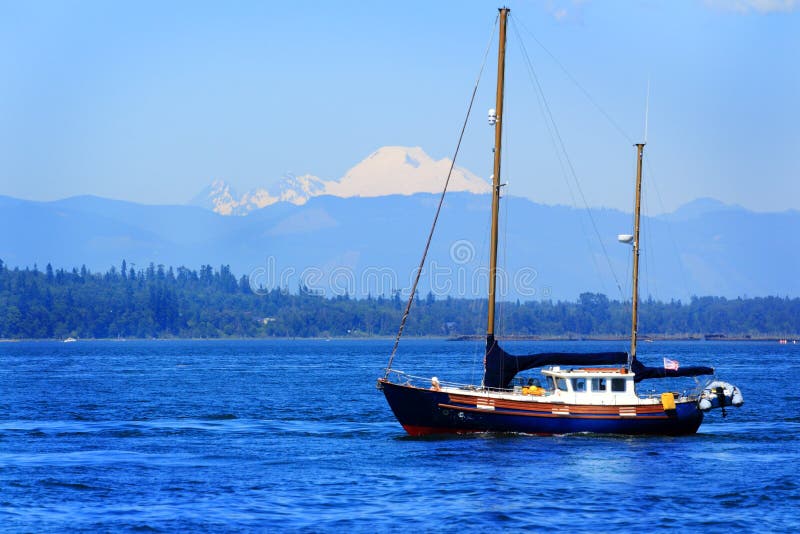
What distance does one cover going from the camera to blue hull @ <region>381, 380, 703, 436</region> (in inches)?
2270

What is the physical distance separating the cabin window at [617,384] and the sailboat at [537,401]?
46mm

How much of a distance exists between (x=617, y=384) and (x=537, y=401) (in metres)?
4.01

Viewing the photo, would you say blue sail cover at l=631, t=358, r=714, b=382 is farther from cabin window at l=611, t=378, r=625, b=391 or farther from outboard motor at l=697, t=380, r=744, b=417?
cabin window at l=611, t=378, r=625, b=391

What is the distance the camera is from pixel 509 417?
189ft

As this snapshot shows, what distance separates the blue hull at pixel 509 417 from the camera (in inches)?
2270

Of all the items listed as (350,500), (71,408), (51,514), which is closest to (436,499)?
(350,500)

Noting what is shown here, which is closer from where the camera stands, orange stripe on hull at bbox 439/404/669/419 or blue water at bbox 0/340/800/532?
blue water at bbox 0/340/800/532

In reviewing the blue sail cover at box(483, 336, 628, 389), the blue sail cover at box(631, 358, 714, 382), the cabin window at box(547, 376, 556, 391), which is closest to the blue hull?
the cabin window at box(547, 376, 556, 391)

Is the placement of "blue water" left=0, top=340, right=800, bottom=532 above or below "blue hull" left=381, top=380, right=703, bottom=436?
below

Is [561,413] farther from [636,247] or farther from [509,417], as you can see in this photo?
[636,247]

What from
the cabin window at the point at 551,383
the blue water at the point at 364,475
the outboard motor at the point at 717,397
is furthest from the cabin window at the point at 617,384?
the outboard motor at the point at 717,397

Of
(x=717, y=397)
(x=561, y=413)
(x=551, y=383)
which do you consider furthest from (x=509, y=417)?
(x=717, y=397)

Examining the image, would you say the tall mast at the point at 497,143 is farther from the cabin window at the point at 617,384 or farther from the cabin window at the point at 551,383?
the cabin window at the point at 617,384

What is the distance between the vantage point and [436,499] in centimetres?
4450
